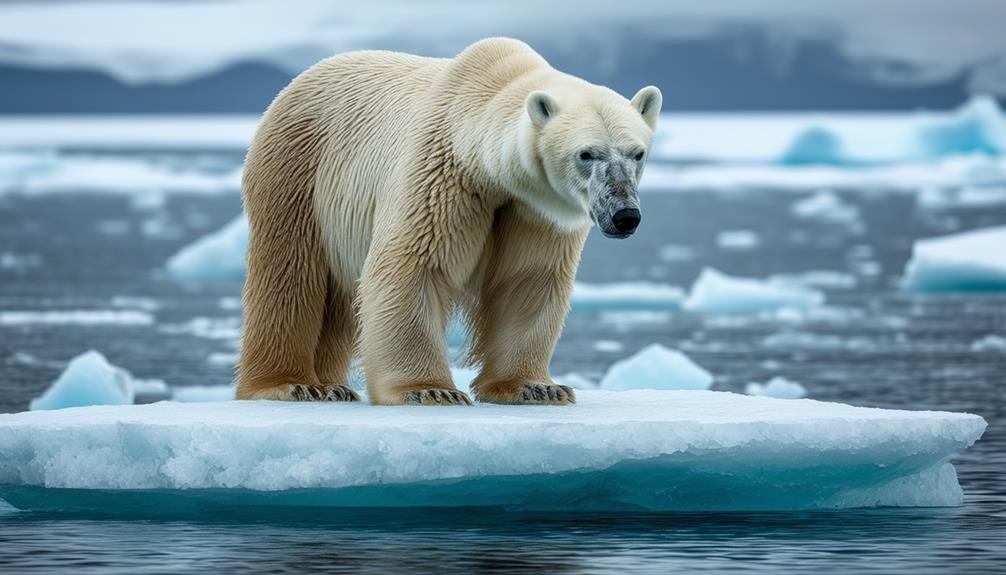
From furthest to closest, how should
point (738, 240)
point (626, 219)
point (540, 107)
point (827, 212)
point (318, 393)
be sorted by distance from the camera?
1. point (827, 212)
2. point (738, 240)
3. point (318, 393)
4. point (540, 107)
5. point (626, 219)

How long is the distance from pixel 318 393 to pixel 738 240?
21243 mm

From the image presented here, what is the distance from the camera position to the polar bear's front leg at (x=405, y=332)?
6.54 meters

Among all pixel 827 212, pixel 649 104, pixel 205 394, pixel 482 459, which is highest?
pixel 827 212

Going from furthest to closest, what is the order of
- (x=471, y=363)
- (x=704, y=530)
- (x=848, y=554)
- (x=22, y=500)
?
(x=471, y=363)
(x=22, y=500)
(x=704, y=530)
(x=848, y=554)

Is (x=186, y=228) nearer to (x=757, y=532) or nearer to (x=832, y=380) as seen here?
(x=832, y=380)

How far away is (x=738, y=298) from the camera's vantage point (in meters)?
16.4

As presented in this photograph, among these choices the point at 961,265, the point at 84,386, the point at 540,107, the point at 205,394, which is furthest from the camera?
the point at 961,265

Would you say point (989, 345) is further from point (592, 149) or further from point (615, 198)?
point (615, 198)

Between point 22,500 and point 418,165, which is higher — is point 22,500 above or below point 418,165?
below

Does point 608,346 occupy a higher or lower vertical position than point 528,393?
higher

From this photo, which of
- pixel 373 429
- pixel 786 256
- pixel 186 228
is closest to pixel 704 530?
pixel 373 429

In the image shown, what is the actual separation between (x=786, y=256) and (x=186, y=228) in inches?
509

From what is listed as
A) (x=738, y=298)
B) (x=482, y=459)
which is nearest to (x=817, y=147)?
(x=738, y=298)

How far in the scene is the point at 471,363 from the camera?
7.12 meters
